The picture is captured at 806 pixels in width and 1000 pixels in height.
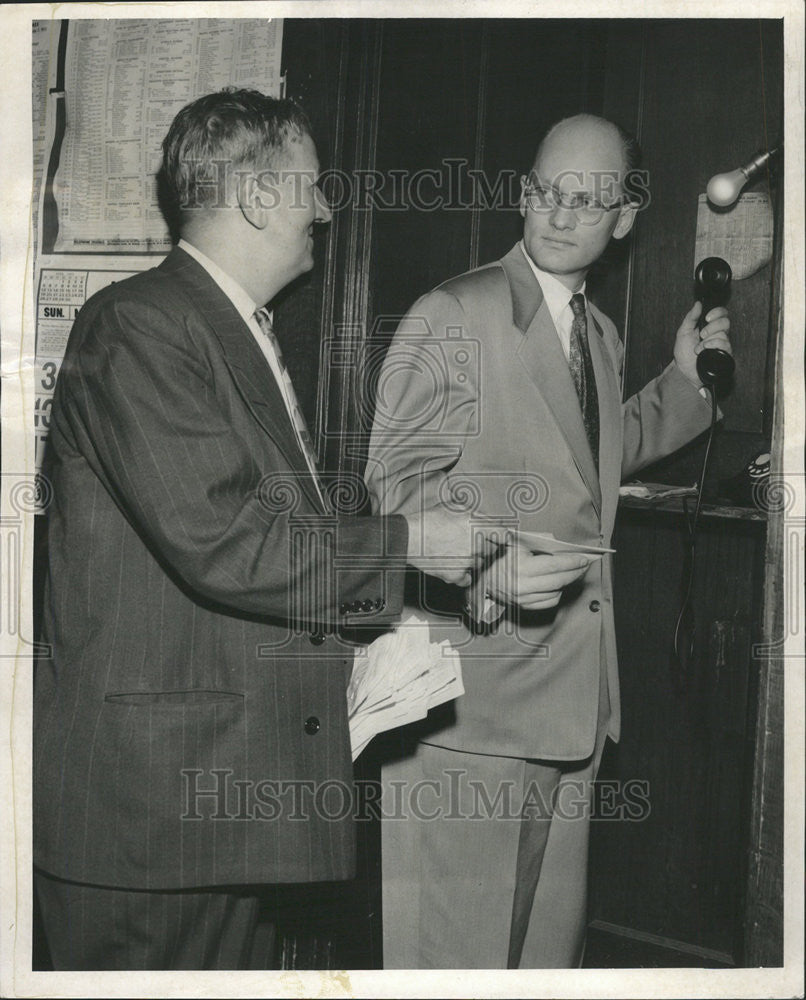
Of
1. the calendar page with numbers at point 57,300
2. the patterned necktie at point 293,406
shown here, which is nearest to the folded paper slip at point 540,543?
the patterned necktie at point 293,406

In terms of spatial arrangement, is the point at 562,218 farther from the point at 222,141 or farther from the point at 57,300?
the point at 57,300

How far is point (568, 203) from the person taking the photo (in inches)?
72.1

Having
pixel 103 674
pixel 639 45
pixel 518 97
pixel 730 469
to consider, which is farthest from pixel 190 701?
pixel 639 45

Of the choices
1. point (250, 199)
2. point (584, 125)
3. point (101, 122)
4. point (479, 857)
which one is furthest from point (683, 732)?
point (101, 122)

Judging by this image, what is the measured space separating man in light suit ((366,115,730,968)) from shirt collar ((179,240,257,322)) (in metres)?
0.31

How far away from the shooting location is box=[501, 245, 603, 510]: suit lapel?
1848 millimetres

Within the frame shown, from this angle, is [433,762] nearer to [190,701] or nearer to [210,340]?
[190,701]

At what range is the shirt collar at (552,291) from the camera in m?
1.88

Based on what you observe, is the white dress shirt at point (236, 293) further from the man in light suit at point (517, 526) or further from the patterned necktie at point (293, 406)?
the man in light suit at point (517, 526)

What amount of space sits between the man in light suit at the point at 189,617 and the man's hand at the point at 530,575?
76mm

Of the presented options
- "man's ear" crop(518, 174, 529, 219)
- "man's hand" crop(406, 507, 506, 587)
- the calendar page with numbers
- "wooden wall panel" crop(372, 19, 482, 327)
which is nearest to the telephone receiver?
"man's ear" crop(518, 174, 529, 219)

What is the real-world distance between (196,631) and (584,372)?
3.02 ft

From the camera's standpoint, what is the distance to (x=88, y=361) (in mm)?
1508

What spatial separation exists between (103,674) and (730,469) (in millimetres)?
1258
